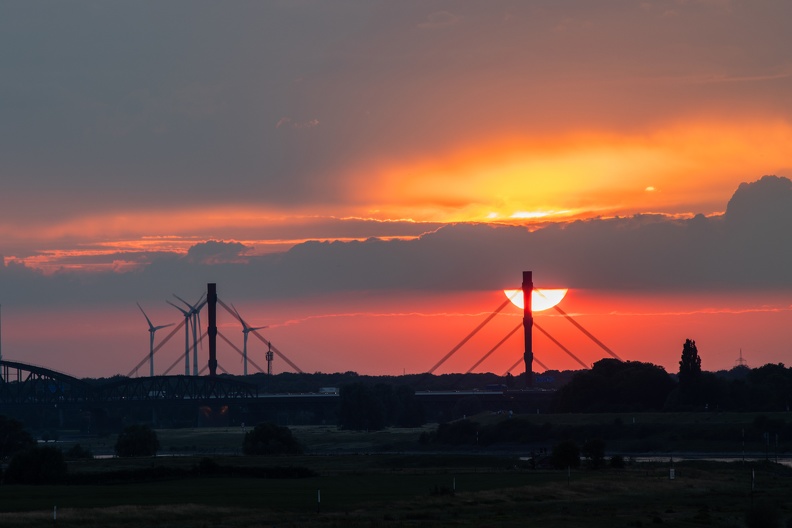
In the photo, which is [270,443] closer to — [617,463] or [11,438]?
[11,438]

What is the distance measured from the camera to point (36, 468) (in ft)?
398

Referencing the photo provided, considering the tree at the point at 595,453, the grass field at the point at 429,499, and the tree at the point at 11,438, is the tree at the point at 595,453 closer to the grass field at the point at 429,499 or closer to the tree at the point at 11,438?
the grass field at the point at 429,499

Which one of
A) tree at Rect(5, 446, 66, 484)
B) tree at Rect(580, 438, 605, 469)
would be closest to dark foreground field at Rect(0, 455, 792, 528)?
tree at Rect(580, 438, 605, 469)

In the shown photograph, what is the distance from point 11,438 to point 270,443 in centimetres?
3794

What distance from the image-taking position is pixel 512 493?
102 m

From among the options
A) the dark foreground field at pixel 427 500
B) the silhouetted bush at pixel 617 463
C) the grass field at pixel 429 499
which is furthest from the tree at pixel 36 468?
the silhouetted bush at pixel 617 463

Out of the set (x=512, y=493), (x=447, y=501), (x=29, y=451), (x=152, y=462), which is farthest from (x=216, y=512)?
(x=152, y=462)

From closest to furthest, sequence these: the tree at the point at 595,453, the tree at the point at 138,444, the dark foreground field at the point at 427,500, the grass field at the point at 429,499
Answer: the grass field at the point at 429,499 → the dark foreground field at the point at 427,500 → the tree at the point at 595,453 → the tree at the point at 138,444

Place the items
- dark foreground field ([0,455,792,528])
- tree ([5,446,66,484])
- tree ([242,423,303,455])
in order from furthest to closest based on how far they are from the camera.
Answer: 1. tree ([242,423,303,455])
2. tree ([5,446,66,484])
3. dark foreground field ([0,455,792,528])

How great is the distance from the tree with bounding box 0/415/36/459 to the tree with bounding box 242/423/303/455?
31.9 m

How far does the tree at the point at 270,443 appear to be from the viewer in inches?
7421

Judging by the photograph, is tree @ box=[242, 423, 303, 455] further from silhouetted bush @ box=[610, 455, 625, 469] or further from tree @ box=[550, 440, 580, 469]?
silhouetted bush @ box=[610, 455, 625, 469]

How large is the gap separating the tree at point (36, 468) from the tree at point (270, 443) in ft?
214

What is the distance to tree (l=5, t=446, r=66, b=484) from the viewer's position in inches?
4710
